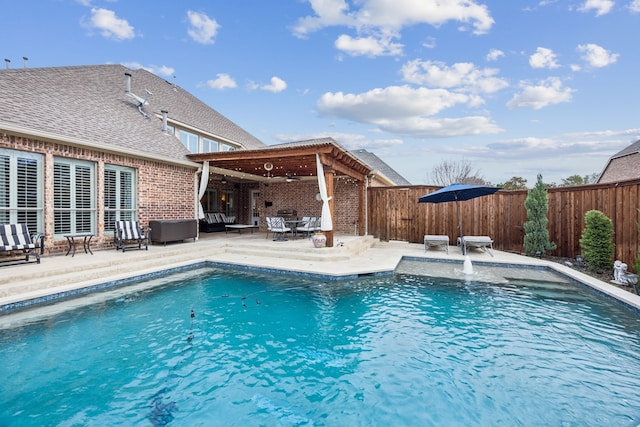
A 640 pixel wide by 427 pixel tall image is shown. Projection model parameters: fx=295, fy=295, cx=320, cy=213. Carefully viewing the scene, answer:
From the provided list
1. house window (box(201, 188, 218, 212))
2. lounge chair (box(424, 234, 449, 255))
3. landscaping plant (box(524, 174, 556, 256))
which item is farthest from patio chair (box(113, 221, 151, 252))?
landscaping plant (box(524, 174, 556, 256))

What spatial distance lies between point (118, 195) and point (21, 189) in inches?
87.3

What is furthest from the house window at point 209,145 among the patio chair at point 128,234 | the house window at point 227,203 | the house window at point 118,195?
the patio chair at point 128,234

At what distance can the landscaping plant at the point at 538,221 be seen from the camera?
348 inches

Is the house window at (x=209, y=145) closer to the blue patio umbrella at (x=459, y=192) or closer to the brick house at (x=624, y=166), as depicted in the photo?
the blue patio umbrella at (x=459, y=192)

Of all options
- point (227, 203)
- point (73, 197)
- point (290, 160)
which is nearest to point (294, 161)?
point (290, 160)

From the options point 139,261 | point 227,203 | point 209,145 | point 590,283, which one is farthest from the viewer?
point 227,203

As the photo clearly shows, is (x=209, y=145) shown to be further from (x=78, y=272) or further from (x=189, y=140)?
(x=78, y=272)

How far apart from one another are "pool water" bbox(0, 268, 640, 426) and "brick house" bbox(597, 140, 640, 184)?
1714cm

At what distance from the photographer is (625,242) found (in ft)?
21.7

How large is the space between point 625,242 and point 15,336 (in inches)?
442

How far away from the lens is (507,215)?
10.3 m

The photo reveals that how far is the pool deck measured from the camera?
5309 mm

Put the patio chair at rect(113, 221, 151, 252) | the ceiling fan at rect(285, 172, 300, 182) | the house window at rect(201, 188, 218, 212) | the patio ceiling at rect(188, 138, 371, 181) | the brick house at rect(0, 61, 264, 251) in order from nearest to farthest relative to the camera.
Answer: the brick house at rect(0, 61, 264, 251) < the patio chair at rect(113, 221, 151, 252) < the patio ceiling at rect(188, 138, 371, 181) < the ceiling fan at rect(285, 172, 300, 182) < the house window at rect(201, 188, 218, 212)

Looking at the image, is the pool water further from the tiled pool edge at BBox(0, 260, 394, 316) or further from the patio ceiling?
the patio ceiling
